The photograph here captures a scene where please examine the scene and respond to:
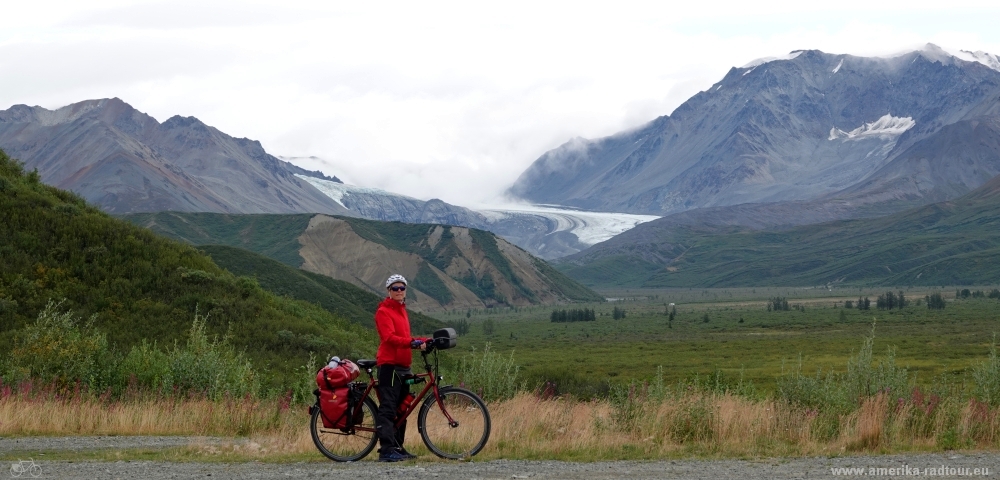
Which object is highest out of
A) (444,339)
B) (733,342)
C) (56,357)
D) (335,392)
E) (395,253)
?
(395,253)

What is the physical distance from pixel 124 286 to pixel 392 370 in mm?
25704

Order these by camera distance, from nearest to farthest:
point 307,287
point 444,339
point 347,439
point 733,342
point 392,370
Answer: point 444,339, point 392,370, point 347,439, point 307,287, point 733,342

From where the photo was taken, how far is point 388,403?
14859mm

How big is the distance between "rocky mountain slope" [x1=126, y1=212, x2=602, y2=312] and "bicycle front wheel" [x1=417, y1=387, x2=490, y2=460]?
13441cm

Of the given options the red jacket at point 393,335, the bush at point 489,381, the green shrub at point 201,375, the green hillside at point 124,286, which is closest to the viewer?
the red jacket at point 393,335

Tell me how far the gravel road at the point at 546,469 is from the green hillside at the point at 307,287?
62.3 metres

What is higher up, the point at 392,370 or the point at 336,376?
the point at 392,370

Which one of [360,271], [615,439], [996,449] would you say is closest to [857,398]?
[996,449]

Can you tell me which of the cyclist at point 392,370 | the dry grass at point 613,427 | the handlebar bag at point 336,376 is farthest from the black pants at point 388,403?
the dry grass at point 613,427

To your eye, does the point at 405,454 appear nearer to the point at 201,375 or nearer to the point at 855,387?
the point at 201,375

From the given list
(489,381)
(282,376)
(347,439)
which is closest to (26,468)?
(347,439)

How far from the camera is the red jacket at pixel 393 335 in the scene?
14.5m

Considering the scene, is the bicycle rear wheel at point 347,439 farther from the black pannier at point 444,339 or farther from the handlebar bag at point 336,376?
the black pannier at point 444,339

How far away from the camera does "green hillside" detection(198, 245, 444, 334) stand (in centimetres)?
7969
